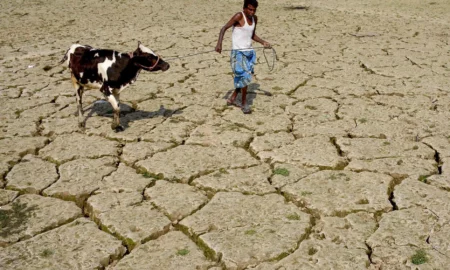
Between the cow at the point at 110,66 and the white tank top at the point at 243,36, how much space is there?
0.82 meters

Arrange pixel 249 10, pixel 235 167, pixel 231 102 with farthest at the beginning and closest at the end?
pixel 231 102 → pixel 249 10 → pixel 235 167

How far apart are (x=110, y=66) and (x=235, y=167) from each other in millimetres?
1418

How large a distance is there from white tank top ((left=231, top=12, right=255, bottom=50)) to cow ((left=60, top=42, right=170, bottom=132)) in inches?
32.4

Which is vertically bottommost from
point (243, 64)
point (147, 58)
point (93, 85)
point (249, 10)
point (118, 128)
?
point (118, 128)

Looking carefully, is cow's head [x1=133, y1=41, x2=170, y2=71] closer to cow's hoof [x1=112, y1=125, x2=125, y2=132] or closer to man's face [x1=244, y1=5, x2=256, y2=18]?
cow's hoof [x1=112, y1=125, x2=125, y2=132]

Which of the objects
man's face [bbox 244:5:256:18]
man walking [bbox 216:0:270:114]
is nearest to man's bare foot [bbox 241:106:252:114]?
man walking [bbox 216:0:270:114]

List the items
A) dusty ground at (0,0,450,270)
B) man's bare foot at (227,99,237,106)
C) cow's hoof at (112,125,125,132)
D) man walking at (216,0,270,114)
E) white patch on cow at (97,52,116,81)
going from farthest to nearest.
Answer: man's bare foot at (227,99,237,106) < man walking at (216,0,270,114) < cow's hoof at (112,125,125,132) < white patch on cow at (97,52,116,81) < dusty ground at (0,0,450,270)

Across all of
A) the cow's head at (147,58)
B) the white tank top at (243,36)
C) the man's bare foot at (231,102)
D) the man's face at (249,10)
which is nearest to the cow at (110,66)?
the cow's head at (147,58)

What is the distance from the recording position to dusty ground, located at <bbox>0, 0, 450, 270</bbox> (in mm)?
2738

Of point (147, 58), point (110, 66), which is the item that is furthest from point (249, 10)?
point (110, 66)

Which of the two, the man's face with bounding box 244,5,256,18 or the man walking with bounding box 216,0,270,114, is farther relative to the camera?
the man walking with bounding box 216,0,270,114

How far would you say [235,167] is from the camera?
12.1ft

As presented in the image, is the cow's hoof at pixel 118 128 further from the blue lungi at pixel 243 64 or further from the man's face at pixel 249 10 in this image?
the man's face at pixel 249 10

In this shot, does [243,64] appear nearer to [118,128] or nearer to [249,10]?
[249,10]
